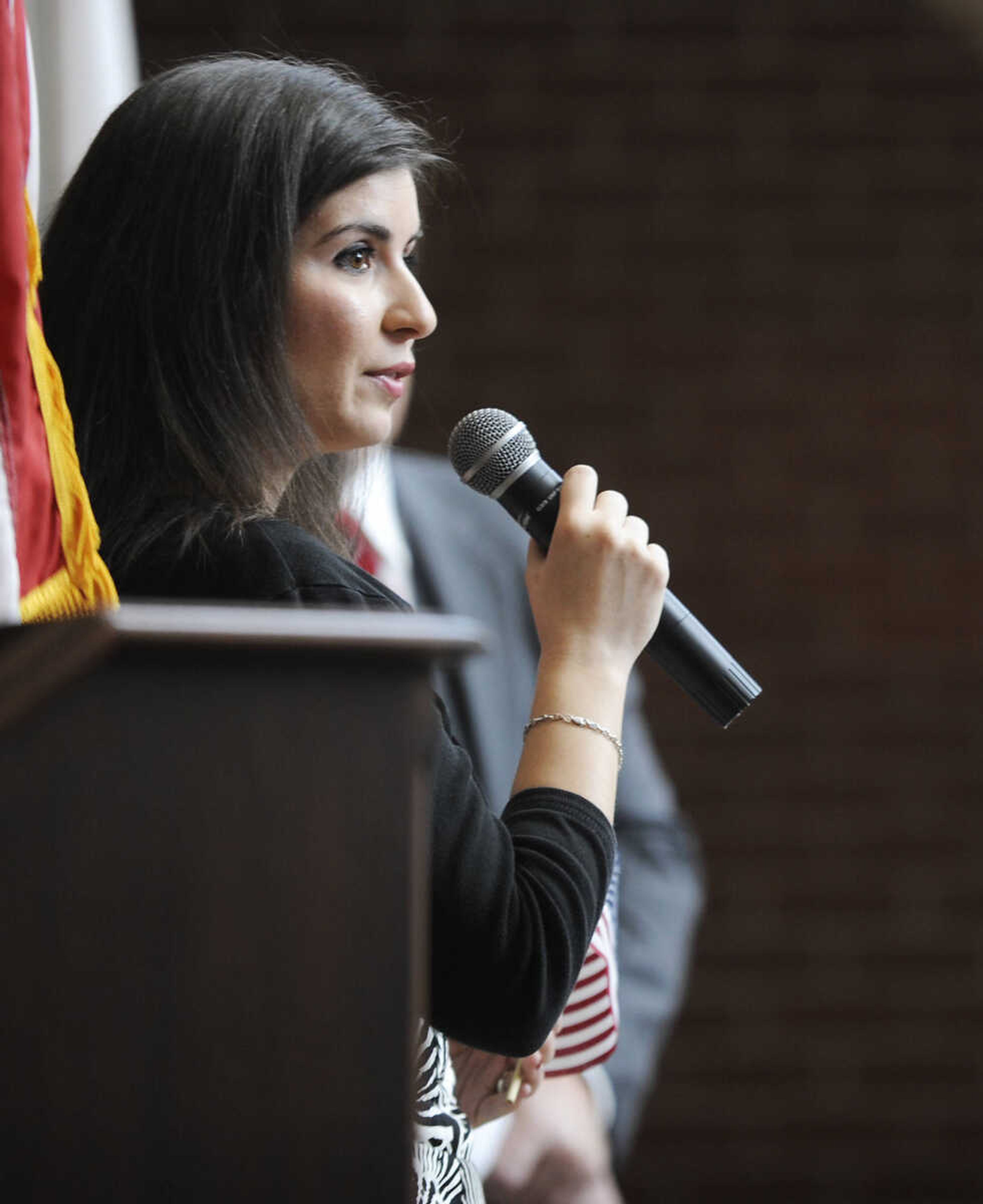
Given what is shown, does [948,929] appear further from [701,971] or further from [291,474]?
[291,474]

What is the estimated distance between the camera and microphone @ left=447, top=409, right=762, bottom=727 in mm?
1279

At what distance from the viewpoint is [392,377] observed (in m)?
1.36

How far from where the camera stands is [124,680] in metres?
0.74

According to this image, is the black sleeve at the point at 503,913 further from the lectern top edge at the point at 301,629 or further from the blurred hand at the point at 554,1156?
the blurred hand at the point at 554,1156

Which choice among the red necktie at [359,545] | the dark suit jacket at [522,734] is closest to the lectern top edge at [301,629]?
the red necktie at [359,545]

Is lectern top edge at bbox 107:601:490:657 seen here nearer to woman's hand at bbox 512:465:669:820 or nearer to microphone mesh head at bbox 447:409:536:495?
woman's hand at bbox 512:465:669:820

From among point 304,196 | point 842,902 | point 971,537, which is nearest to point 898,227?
point 971,537

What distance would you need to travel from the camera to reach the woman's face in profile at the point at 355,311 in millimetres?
1291

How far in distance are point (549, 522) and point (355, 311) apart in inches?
9.2

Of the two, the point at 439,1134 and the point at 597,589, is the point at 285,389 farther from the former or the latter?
the point at 439,1134

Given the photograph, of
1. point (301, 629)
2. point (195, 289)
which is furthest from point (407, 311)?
point (301, 629)

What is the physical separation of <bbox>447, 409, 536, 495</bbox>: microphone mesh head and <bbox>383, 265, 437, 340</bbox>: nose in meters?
0.09

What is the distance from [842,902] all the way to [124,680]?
3591 millimetres

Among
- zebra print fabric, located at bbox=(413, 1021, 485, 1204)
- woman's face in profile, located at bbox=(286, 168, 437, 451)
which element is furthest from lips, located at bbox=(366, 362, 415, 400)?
zebra print fabric, located at bbox=(413, 1021, 485, 1204)
